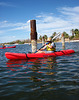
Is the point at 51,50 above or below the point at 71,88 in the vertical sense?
above

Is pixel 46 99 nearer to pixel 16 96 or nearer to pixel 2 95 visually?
pixel 16 96

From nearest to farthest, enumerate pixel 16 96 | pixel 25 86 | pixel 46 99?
pixel 46 99
pixel 16 96
pixel 25 86

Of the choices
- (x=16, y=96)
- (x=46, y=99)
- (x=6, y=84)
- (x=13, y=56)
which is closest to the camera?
(x=46, y=99)

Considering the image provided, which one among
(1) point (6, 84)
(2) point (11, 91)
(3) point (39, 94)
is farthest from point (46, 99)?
(1) point (6, 84)

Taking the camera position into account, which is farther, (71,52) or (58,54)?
(71,52)

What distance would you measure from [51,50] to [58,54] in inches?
27.5

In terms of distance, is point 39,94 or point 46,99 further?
point 39,94

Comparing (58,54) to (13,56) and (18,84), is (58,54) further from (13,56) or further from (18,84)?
(18,84)

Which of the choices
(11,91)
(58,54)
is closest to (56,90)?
(11,91)

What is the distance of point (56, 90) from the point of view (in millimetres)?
3256

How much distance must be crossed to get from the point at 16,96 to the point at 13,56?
19.8 feet

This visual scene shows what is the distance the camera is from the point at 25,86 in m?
3.64

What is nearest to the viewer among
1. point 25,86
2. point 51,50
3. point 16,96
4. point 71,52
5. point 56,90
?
point 16,96

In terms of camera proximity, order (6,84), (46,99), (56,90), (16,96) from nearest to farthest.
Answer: (46,99)
(16,96)
(56,90)
(6,84)
